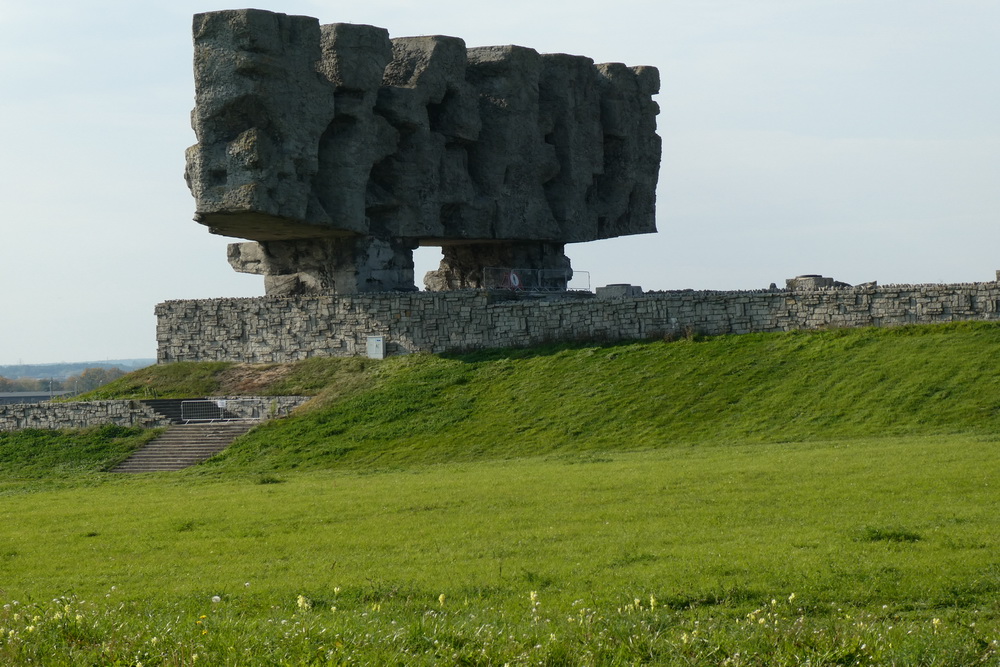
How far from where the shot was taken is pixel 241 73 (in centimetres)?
3634

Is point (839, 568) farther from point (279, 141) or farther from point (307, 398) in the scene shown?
point (279, 141)

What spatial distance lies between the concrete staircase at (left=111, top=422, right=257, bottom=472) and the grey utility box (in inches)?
219

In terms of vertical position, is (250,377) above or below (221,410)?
above

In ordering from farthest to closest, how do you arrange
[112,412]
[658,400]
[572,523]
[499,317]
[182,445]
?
[499,317], [112,412], [182,445], [658,400], [572,523]

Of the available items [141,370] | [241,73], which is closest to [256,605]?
[241,73]

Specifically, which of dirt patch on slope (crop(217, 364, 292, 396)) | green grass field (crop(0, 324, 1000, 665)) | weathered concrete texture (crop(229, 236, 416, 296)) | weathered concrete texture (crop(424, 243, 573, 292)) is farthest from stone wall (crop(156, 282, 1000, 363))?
weathered concrete texture (crop(424, 243, 573, 292))

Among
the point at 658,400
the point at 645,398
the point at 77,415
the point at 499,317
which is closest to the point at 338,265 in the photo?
the point at 499,317

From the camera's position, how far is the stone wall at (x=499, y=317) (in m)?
33.2

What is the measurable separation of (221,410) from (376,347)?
5.31 metres

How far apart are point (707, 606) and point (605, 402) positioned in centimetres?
1994

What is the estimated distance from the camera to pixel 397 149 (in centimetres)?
4231

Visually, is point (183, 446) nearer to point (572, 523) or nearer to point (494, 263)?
point (494, 263)

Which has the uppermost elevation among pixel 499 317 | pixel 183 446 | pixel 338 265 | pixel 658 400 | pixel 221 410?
pixel 338 265

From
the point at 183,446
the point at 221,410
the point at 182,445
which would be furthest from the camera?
the point at 221,410
